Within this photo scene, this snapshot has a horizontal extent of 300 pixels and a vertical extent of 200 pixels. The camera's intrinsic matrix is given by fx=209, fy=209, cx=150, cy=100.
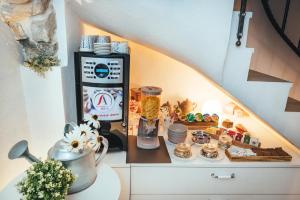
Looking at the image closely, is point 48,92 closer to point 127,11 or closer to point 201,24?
point 127,11

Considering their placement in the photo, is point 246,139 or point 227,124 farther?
point 227,124

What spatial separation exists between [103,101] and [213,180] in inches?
33.3

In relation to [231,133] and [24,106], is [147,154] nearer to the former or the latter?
[231,133]

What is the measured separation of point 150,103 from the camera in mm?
1328

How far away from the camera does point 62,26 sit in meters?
1.14

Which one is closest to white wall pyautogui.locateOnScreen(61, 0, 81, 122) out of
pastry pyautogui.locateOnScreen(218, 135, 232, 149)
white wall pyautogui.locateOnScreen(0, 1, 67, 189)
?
white wall pyautogui.locateOnScreen(0, 1, 67, 189)

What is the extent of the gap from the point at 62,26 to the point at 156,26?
1.69 feet

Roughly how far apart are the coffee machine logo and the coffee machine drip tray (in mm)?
344

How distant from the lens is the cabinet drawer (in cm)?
130

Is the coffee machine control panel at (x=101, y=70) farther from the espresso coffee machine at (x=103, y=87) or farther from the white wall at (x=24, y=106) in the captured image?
the white wall at (x=24, y=106)

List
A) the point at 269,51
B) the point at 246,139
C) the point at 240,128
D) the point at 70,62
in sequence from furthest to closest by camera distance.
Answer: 1. the point at 269,51
2. the point at 240,128
3. the point at 246,139
4. the point at 70,62

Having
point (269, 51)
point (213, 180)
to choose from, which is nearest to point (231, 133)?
point (213, 180)

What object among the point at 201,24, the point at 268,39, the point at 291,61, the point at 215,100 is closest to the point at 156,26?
the point at 201,24

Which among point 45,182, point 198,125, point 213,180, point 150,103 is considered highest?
point 150,103
